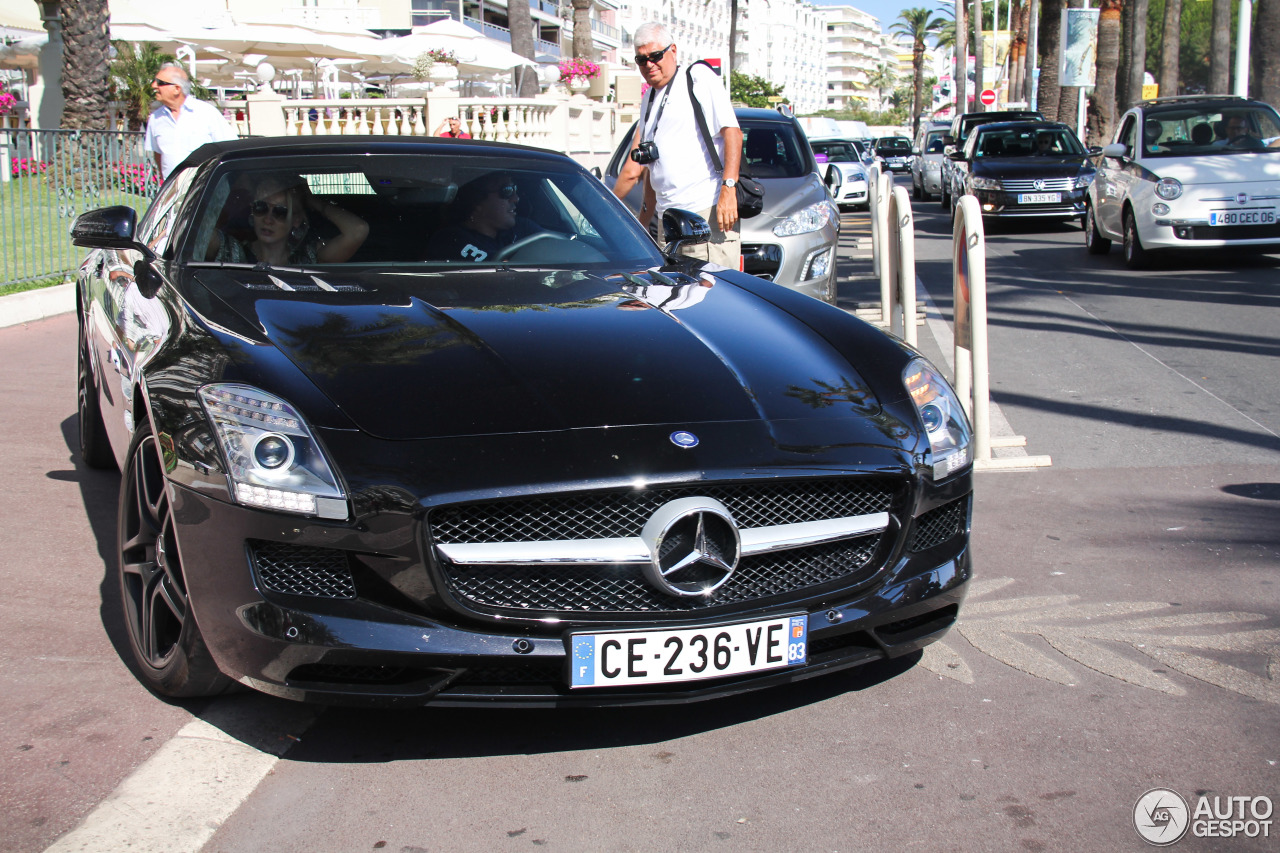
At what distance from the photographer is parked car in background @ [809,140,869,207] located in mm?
25078

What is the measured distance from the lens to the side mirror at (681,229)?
4805 mm

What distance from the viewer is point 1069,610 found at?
3982mm

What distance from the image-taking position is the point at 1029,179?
1823cm

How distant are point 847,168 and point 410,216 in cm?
2201

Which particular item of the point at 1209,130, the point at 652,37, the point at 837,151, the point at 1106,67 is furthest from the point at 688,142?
the point at 1106,67

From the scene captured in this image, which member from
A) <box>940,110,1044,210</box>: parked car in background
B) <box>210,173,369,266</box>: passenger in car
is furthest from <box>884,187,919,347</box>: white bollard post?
<box>940,110,1044,210</box>: parked car in background

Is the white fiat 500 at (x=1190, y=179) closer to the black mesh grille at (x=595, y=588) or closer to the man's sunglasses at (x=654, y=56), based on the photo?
the man's sunglasses at (x=654, y=56)

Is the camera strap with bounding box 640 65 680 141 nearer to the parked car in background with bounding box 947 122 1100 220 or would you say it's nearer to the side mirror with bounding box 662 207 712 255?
the side mirror with bounding box 662 207 712 255

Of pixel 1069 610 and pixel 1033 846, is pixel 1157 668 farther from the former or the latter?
pixel 1033 846

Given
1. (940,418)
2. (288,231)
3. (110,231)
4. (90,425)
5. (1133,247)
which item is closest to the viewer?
(940,418)

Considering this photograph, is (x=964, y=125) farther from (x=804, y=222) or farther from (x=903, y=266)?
(x=903, y=266)

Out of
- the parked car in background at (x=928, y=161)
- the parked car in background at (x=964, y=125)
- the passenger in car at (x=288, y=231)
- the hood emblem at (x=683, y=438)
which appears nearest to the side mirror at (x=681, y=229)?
the passenger in car at (x=288, y=231)

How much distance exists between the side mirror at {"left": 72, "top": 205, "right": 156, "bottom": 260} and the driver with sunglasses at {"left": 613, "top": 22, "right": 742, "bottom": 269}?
3.27 meters

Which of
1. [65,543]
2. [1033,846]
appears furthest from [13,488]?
[1033,846]
